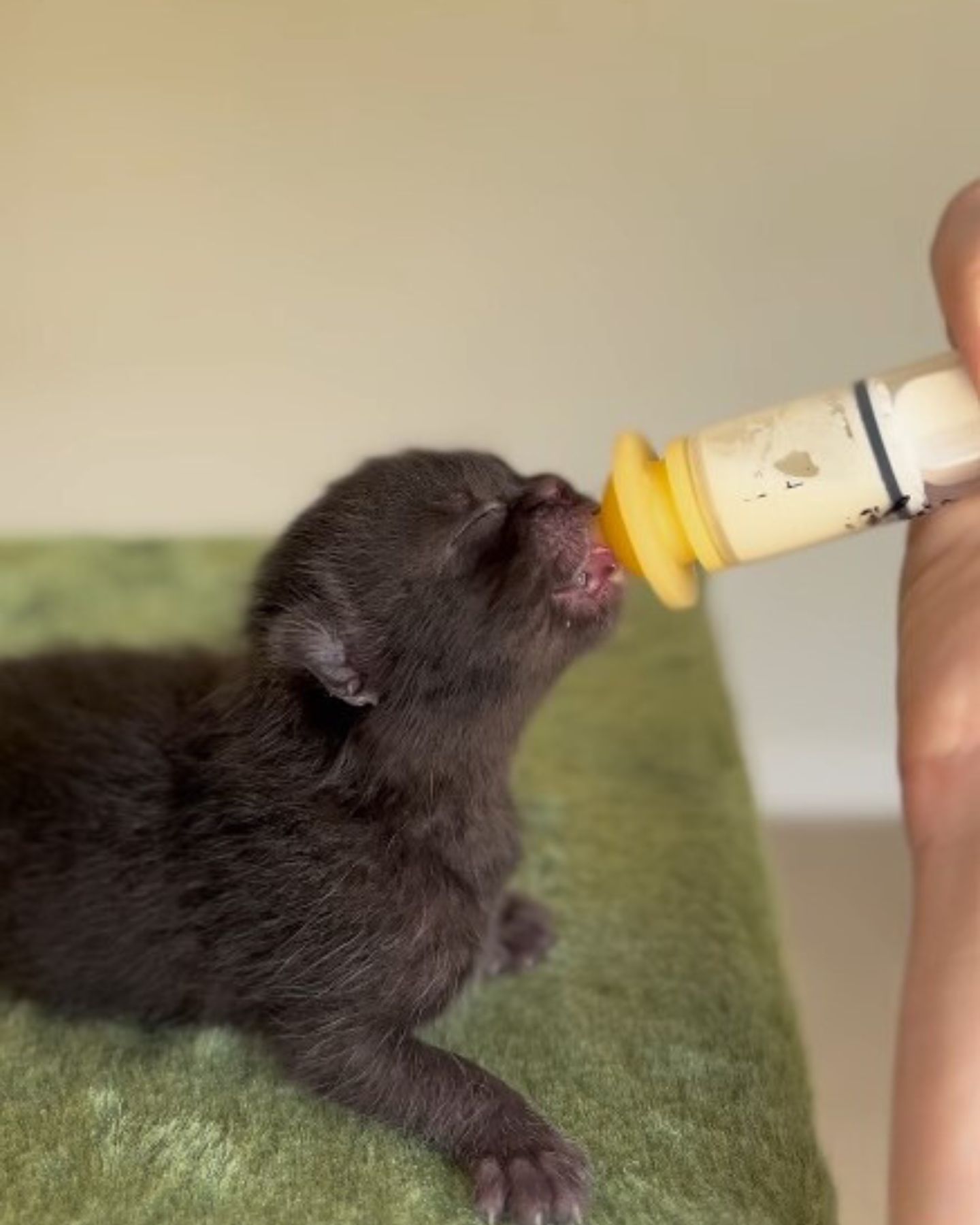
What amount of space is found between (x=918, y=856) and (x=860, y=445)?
10.3 inches

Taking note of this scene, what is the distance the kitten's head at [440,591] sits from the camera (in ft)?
3.21

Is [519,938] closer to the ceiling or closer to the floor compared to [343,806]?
closer to the floor

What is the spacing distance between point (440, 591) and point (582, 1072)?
360mm

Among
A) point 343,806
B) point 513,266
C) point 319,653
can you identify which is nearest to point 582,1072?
point 343,806

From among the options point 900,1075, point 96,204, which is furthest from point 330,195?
point 900,1075

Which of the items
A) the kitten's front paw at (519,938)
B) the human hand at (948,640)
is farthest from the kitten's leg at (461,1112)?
the human hand at (948,640)

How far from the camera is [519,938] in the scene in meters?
1.23

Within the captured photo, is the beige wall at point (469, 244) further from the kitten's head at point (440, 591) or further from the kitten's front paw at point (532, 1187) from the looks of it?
the kitten's front paw at point (532, 1187)

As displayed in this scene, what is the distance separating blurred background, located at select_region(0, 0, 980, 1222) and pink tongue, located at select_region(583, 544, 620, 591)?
736 mm

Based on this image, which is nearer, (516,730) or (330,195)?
(516,730)

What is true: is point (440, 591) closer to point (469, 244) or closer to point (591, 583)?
point (591, 583)

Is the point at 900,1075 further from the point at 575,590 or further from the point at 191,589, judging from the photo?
the point at 191,589

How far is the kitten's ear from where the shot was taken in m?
0.98

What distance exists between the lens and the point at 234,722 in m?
1.08
